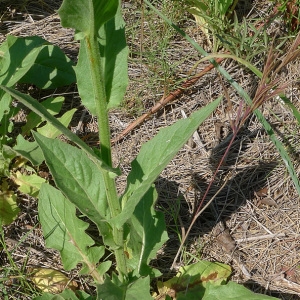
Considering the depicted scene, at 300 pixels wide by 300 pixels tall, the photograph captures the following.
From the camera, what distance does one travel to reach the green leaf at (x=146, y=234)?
105 inches

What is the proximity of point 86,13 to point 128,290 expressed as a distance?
1.19 m

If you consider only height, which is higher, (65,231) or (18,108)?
(18,108)

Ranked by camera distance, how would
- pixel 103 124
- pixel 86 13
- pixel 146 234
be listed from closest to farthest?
pixel 86 13 < pixel 103 124 < pixel 146 234

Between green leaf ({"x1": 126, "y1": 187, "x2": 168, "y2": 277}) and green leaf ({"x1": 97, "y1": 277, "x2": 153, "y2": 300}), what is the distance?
0.96 feet

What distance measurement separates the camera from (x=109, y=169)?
198cm

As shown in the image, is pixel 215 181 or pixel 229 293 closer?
pixel 229 293

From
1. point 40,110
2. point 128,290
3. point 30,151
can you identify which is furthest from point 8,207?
point 40,110

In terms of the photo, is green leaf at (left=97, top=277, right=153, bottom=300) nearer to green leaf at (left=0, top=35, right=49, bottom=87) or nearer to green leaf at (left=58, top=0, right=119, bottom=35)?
green leaf at (left=58, top=0, right=119, bottom=35)

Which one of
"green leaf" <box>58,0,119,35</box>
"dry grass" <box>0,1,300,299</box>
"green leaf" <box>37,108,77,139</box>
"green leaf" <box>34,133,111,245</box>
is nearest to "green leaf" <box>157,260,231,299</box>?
"dry grass" <box>0,1,300,299</box>

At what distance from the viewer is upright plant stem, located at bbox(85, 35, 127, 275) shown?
6.17 ft

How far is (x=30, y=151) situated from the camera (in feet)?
9.71

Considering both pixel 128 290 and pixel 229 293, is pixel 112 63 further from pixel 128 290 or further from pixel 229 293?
pixel 229 293

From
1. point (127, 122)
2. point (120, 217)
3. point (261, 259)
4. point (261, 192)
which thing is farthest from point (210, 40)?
point (120, 217)

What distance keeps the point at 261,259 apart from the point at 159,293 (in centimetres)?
57
